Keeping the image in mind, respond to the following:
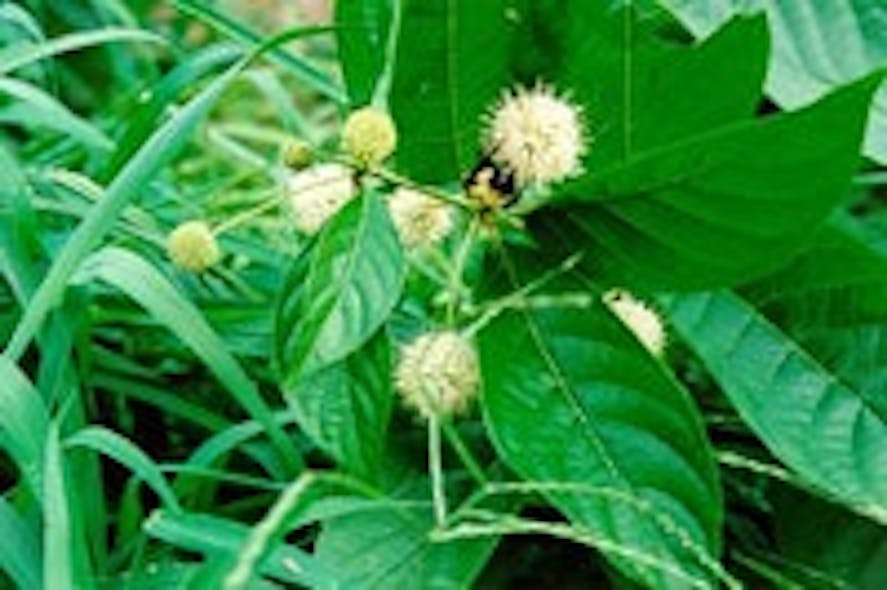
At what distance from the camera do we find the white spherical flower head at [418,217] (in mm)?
1013

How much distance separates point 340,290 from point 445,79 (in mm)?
145

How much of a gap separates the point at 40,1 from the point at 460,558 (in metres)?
0.89

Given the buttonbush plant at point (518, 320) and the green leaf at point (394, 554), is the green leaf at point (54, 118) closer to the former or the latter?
the buttonbush plant at point (518, 320)

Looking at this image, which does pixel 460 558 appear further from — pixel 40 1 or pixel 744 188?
pixel 40 1

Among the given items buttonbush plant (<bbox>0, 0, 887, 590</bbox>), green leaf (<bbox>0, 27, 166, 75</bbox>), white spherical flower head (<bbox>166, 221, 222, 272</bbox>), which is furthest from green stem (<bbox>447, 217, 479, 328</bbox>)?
green leaf (<bbox>0, 27, 166, 75</bbox>)

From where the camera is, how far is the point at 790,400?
3.42ft

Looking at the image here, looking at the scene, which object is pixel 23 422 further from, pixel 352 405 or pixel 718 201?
pixel 718 201

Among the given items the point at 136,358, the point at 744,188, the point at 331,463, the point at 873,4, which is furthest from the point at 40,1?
the point at 744,188

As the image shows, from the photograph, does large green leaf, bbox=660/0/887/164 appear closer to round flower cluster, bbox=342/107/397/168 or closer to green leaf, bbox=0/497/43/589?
round flower cluster, bbox=342/107/397/168

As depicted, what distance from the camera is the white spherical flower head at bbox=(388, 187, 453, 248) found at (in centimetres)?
101

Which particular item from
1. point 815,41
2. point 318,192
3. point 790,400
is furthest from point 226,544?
point 815,41

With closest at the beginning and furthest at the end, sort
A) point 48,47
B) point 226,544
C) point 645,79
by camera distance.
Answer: point 226,544
point 645,79
point 48,47

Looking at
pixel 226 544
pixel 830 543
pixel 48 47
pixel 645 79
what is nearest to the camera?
pixel 226 544

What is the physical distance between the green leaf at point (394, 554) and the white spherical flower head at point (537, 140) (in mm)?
167
